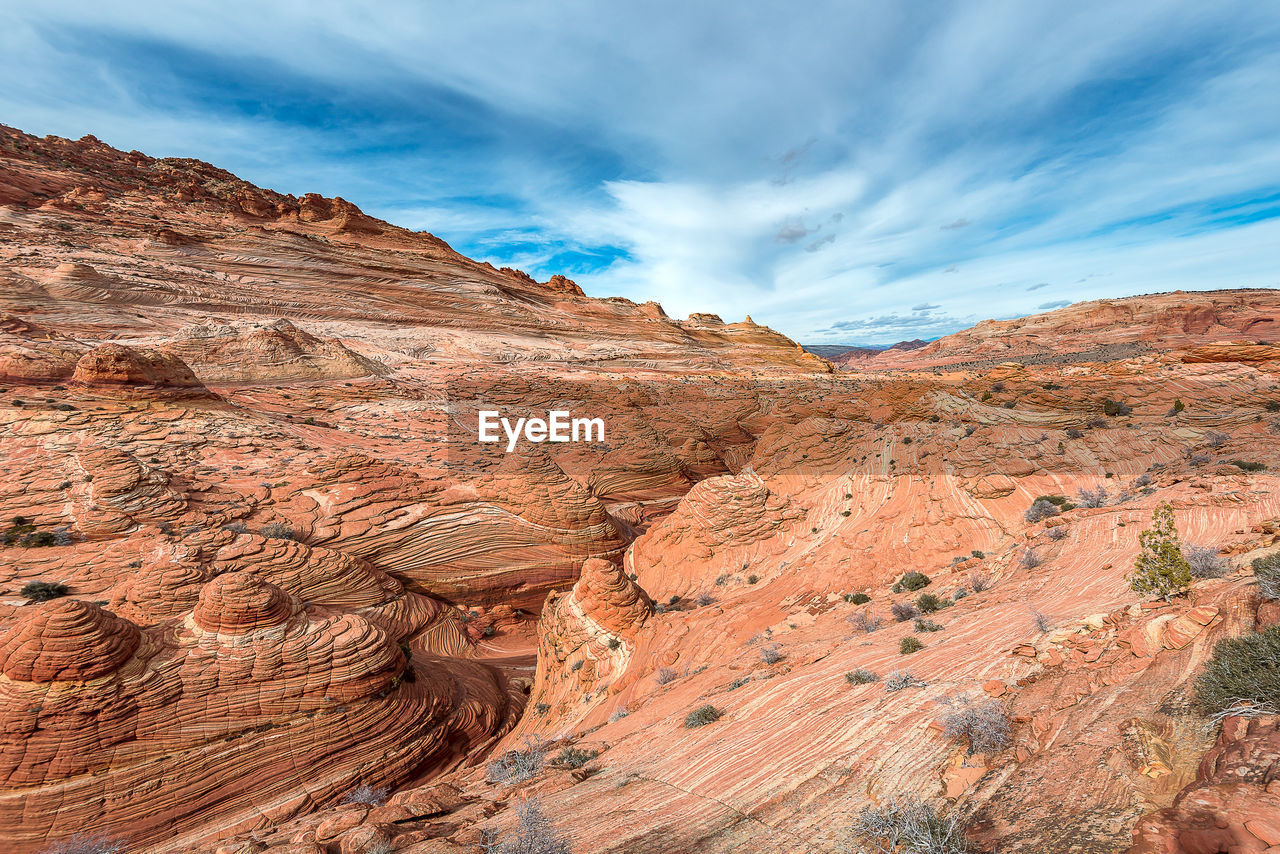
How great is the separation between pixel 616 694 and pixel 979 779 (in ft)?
22.7

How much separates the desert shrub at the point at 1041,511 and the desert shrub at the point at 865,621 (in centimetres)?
554

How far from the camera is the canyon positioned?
4.12 metres

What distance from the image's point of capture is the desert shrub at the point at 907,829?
312cm

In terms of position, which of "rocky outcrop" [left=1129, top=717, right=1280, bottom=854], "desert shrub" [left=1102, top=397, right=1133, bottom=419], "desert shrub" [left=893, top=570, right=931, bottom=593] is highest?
"desert shrub" [left=1102, top=397, right=1133, bottom=419]

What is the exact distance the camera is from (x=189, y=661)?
7746mm

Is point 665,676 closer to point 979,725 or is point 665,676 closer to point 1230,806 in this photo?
point 979,725

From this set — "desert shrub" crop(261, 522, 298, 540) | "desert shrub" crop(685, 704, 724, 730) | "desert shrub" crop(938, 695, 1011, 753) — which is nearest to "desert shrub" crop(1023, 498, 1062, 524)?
"desert shrub" crop(938, 695, 1011, 753)

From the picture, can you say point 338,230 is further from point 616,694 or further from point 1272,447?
point 1272,447

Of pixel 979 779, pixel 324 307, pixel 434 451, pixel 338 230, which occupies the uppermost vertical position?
pixel 338 230

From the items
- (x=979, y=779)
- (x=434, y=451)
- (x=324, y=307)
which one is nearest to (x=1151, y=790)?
(x=979, y=779)

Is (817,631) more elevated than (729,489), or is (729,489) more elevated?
(729,489)

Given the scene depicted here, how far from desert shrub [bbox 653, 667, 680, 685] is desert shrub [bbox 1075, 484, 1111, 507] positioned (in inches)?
406

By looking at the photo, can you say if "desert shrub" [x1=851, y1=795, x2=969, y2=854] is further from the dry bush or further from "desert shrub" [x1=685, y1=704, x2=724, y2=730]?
the dry bush

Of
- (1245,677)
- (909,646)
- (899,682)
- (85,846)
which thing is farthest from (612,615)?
(1245,677)
